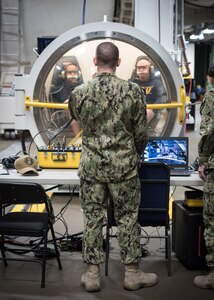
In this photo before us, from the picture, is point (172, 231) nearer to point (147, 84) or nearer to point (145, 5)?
Answer: point (147, 84)

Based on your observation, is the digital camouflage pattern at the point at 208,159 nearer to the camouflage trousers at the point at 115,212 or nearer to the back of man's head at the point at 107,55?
the camouflage trousers at the point at 115,212

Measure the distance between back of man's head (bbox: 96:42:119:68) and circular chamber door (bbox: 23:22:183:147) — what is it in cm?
171

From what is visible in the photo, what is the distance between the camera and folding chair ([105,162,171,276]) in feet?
10.2

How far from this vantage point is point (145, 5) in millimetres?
4879

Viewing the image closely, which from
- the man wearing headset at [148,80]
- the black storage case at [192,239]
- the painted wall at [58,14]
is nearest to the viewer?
the black storage case at [192,239]

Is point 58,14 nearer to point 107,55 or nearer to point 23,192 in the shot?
point 107,55

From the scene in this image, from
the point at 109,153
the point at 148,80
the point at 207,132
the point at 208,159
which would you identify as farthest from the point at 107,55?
the point at 148,80

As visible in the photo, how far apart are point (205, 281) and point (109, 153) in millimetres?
1026

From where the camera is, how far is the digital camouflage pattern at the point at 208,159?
286 centimetres

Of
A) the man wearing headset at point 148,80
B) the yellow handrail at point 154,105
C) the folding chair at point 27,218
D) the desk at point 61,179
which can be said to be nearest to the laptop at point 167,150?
the desk at point 61,179

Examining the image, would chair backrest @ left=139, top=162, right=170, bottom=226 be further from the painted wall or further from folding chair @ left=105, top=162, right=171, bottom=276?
the painted wall

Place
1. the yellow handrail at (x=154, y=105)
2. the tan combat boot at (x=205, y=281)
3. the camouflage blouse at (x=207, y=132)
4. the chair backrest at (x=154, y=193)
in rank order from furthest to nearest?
the yellow handrail at (x=154, y=105) < the chair backrest at (x=154, y=193) < the tan combat boot at (x=205, y=281) < the camouflage blouse at (x=207, y=132)

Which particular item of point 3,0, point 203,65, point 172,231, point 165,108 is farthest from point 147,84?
point 203,65

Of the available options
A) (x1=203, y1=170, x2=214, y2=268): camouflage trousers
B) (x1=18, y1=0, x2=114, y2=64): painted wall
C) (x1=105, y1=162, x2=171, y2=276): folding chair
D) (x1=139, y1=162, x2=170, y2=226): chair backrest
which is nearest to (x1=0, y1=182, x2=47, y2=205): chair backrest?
(x1=105, y1=162, x2=171, y2=276): folding chair
